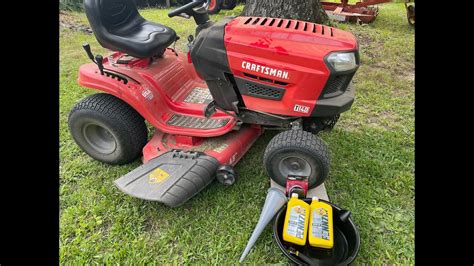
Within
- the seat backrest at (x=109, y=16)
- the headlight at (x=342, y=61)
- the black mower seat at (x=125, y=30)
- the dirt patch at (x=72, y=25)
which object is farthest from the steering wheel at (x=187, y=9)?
the dirt patch at (x=72, y=25)

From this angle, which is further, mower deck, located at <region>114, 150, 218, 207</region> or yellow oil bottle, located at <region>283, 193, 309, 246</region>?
mower deck, located at <region>114, 150, 218, 207</region>

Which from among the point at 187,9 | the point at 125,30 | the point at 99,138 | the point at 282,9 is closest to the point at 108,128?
the point at 99,138

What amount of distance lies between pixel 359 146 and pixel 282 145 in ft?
3.41

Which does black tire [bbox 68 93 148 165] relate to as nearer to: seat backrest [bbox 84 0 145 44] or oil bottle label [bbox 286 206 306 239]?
seat backrest [bbox 84 0 145 44]

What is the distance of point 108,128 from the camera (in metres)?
2.46

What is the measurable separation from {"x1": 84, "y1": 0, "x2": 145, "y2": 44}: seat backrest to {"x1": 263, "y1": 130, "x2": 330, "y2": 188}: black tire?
139 cm

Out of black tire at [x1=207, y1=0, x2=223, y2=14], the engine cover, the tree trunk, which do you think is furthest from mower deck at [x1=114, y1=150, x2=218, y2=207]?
the tree trunk

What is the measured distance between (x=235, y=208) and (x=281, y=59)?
0.97m

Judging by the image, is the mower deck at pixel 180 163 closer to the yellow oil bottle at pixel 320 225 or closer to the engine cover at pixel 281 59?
the engine cover at pixel 281 59

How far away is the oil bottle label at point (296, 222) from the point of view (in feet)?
5.91

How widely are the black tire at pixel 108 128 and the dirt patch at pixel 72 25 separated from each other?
168 inches

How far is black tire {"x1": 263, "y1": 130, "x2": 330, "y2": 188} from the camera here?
78.6 inches

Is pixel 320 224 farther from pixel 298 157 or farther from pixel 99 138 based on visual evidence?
pixel 99 138

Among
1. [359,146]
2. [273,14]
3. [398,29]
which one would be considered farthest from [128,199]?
[398,29]
